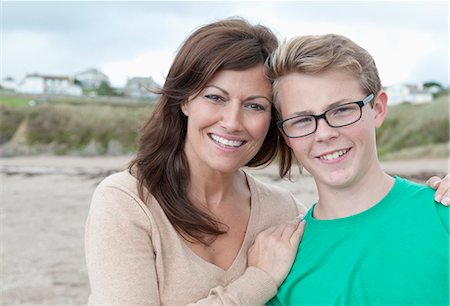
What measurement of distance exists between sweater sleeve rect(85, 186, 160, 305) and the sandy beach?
3.98 meters

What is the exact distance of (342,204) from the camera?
2676 mm

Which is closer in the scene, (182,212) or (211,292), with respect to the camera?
(211,292)

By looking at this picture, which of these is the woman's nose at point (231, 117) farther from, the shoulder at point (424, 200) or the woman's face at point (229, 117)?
the shoulder at point (424, 200)

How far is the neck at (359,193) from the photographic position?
8.61 ft

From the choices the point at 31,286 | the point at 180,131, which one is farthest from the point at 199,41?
the point at 31,286

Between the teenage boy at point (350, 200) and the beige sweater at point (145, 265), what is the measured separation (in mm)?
244

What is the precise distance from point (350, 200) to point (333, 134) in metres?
0.34

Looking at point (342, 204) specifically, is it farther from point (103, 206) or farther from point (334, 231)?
point (103, 206)

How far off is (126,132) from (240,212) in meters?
25.9

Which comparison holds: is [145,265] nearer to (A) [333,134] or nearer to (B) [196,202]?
Result: (B) [196,202]

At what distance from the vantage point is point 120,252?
8.50ft

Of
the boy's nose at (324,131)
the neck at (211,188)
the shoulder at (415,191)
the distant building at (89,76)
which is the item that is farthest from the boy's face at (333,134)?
the distant building at (89,76)

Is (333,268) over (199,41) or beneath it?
beneath

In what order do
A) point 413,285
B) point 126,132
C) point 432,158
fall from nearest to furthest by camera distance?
point 413,285, point 432,158, point 126,132
